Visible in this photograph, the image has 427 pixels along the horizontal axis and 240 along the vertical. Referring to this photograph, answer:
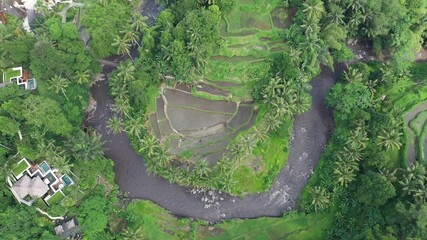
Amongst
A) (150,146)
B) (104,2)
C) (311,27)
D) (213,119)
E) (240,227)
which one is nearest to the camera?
(150,146)

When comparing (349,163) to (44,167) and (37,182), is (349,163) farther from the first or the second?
(37,182)

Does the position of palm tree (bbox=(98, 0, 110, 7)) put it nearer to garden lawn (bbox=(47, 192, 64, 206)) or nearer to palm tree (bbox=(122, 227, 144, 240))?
garden lawn (bbox=(47, 192, 64, 206))

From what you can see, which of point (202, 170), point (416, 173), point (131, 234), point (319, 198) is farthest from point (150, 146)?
point (416, 173)

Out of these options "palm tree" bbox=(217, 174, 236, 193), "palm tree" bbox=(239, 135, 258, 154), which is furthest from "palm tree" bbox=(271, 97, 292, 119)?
"palm tree" bbox=(217, 174, 236, 193)

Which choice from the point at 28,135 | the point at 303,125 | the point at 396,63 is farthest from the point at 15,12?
the point at 396,63

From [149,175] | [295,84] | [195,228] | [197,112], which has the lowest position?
[195,228]

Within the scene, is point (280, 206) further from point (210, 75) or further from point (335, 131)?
point (210, 75)
